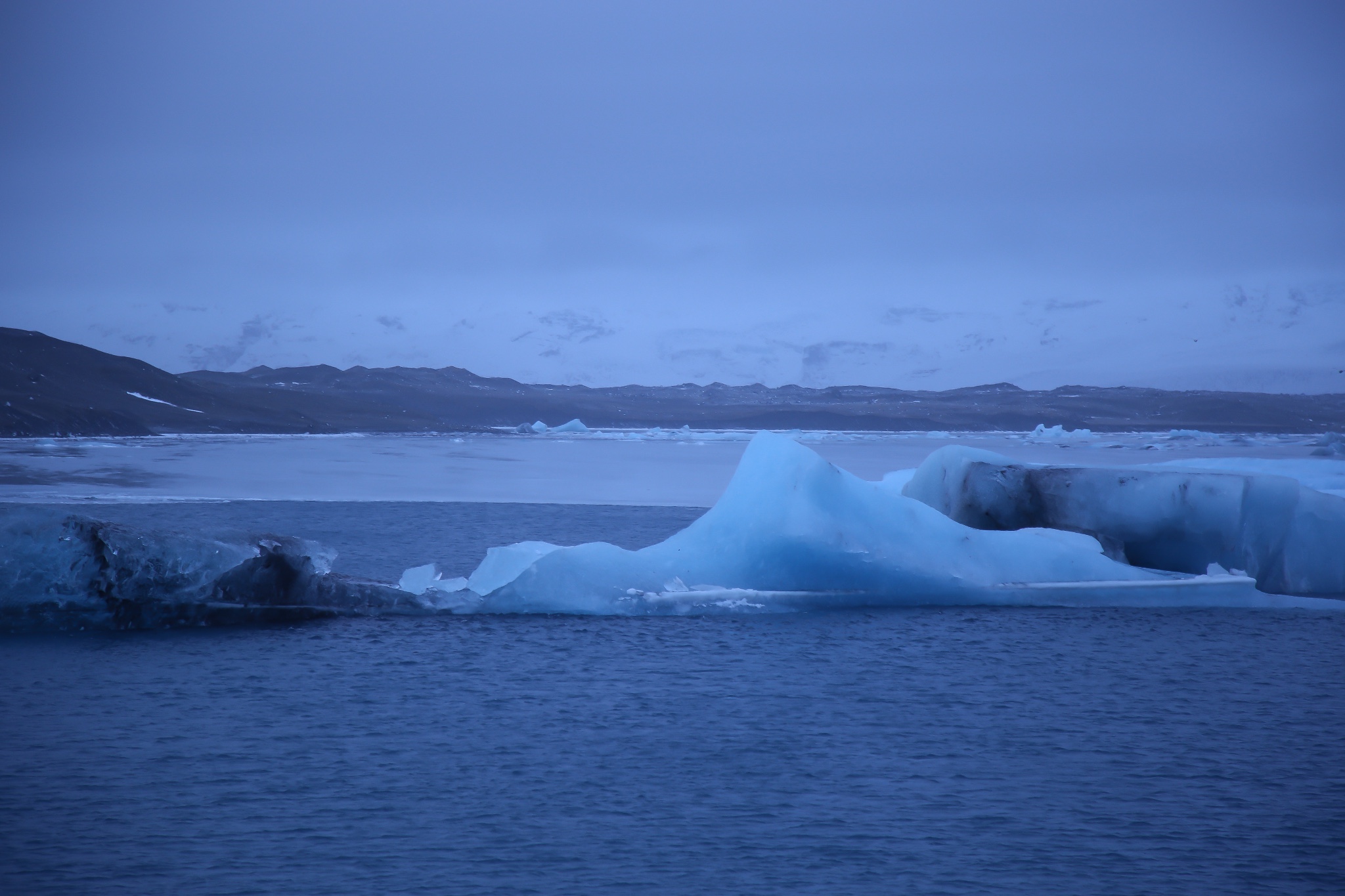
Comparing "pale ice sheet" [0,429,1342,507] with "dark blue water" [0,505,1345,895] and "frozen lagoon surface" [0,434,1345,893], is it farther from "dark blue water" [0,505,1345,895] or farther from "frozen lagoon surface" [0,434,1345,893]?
"dark blue water" [0,505,1345,895]

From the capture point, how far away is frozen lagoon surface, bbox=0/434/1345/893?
4.40m

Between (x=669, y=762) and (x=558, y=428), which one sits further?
(x=558, y=428)

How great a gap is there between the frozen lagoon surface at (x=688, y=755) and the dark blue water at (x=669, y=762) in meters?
0.02

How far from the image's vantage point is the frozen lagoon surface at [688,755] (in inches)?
173

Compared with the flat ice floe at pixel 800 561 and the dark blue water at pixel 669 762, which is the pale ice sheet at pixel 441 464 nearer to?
the flat ice floe at pixel 800 561

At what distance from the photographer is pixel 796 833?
15.7 feet

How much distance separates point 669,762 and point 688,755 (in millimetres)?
160

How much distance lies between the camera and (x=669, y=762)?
A: 571 centimetres

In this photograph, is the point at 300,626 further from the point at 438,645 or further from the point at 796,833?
the point at 796,833

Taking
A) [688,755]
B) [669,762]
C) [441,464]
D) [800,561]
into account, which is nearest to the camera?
[669,762]

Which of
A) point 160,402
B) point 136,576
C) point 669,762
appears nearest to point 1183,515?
point 669,762

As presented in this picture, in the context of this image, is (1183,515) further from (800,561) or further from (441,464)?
(441,464)

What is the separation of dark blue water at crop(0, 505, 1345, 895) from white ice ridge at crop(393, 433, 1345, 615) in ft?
2.21

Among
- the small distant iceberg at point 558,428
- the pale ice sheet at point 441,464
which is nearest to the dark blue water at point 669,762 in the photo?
the pale ice sheet at point 441,464
